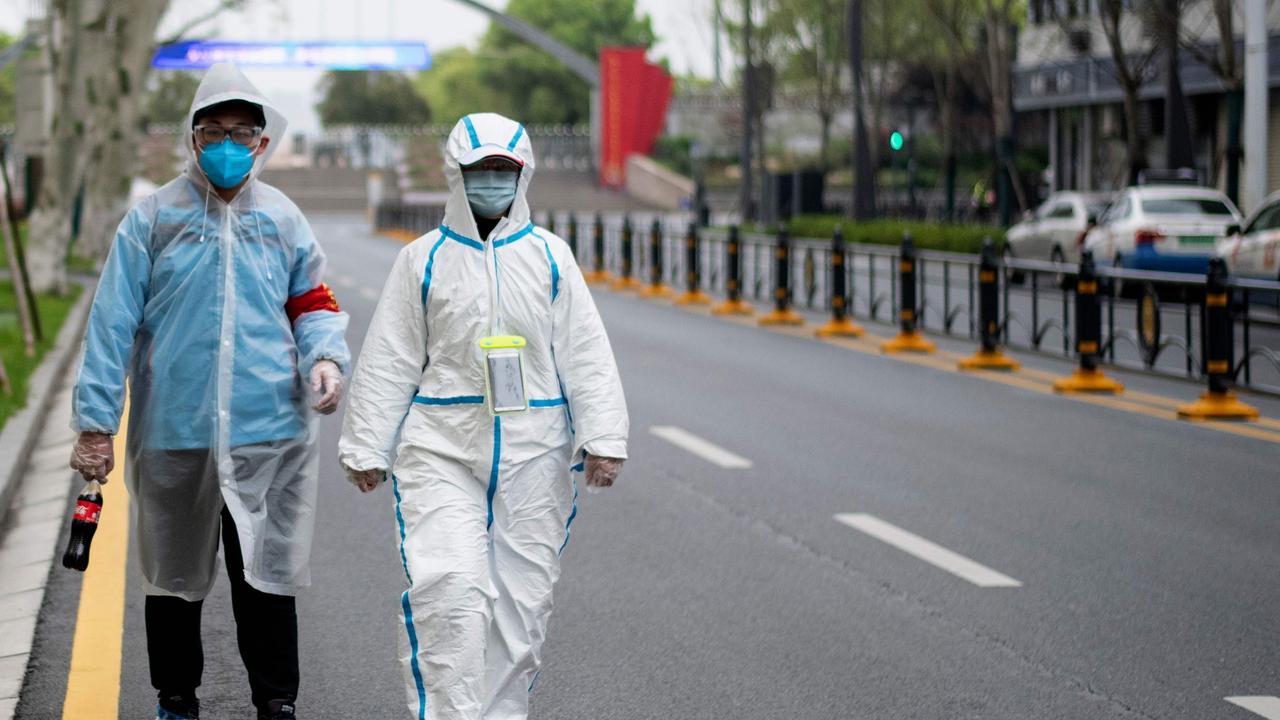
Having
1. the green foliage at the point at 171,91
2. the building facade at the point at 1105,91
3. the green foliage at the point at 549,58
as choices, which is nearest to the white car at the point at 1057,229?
the building facade at the point at 1105,91

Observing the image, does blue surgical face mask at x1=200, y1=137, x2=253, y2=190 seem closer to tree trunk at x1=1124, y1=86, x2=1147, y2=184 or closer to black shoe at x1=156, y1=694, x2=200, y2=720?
black shoe at x1=156, y1=694, x2=200, y2=720

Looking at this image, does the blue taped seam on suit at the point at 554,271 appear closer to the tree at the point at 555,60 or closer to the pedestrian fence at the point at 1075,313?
the pedestrian fence at the point at 1075,313

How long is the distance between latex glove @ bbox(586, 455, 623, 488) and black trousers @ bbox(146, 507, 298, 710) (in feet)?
3.18

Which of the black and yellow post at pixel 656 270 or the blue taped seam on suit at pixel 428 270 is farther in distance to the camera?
the black and yellow post at pixel 656 270

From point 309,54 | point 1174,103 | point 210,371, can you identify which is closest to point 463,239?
point 210,371

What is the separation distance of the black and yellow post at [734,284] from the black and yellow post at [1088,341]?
861 centimetres

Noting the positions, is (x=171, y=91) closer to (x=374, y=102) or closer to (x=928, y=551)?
(x=374, y=102)

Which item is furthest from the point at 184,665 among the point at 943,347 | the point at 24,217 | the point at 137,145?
the point at 24,217

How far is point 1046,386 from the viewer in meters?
15.2

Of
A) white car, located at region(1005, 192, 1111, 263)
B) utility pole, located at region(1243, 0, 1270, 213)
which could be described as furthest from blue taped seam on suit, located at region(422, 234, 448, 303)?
white car, located at region(1005, 192, 1111, 263)

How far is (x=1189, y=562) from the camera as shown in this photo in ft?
26.6

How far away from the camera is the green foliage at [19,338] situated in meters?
13.2


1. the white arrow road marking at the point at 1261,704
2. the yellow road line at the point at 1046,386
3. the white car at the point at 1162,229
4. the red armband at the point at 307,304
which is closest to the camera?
the red armband at the point at 307,304

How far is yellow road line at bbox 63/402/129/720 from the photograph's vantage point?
5.93 m
